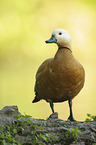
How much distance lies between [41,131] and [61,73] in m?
1.30

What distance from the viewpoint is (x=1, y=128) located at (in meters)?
3.27

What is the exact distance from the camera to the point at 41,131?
3.45 m

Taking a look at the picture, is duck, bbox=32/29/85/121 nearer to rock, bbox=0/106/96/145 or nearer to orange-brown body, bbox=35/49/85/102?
orange-brown body, bbox=35/49/85/102

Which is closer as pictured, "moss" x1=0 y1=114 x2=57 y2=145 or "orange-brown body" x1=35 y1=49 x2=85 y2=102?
"moss" x1=0 y1=114 x2=57 y2=145

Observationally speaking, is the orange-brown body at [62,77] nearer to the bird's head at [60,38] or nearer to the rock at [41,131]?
the bird's head at [60,38]

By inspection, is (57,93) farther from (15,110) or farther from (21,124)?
(21,124)

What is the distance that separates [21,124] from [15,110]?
16.7 inches

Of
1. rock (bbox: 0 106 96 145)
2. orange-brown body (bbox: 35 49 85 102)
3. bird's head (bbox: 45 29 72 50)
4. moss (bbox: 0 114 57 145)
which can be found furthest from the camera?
bird's head (bbox: 45 29 72 50)

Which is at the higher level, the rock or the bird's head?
the bird's head

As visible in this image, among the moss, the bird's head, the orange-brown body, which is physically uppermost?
the bird's head

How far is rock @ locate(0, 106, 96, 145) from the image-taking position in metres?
3.28

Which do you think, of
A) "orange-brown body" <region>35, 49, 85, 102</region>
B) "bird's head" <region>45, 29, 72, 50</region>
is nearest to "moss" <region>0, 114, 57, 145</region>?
"orange-brown body" <region>35, 49, 85, 102</region>

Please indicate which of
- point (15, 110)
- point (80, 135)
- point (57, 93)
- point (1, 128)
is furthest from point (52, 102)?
point (1, 128)

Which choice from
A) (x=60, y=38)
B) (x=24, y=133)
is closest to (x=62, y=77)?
(x=60, y=38)
